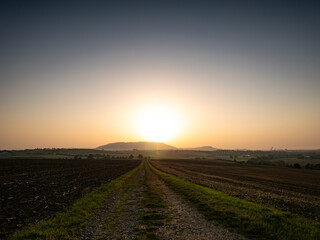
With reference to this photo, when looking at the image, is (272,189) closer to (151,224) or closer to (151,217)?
(151,217)

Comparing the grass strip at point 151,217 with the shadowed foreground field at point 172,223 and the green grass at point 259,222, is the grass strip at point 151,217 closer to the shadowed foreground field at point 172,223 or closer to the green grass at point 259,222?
the shadowed foreground field at point 172,223

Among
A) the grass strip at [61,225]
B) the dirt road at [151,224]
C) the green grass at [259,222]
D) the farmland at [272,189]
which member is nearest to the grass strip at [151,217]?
the dirt road at [151,224]

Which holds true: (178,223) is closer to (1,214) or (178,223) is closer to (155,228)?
(155,228)

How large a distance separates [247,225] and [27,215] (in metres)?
14.8

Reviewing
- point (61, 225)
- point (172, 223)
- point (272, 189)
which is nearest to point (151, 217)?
point (172, 223)

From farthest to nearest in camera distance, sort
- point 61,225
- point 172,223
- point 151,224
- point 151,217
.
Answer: point 151,217 < point 172,223 < point 151,224 < point 61,225

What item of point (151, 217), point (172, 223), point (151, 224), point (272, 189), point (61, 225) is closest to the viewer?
point (61, 225)

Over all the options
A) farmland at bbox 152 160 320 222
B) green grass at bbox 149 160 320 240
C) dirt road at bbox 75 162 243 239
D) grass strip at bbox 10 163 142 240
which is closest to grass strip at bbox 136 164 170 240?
dirt road at bbox 75 162 243 239

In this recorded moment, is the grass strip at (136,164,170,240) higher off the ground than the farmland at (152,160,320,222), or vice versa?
the grass strip at (136,164,170,240)

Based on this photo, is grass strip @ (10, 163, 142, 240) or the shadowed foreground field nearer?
grass strip @ (10, 163, 142, 240)

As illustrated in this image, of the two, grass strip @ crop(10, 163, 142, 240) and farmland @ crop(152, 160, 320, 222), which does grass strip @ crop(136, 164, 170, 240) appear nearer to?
grass strip @ crop(10, 163, 142, 240)

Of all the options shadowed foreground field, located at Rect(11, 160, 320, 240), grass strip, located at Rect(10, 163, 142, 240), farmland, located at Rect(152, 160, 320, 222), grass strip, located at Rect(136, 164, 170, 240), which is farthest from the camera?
farmland, located at Rect(152, 160, 320, 222)

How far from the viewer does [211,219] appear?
1305 cm

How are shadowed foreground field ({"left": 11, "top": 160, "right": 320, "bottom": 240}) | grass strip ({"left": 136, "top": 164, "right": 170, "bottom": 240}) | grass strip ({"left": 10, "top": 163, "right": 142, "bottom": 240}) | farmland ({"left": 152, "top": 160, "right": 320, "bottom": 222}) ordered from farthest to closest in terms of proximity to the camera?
farmland ({"left": 152, "top": 160, "right": 320, "bottom": 222})
grass strip ({"left": 136, "top": 164, "right": 170, "bottom": 240})
shadowed foreground field ({"left": 11, "top": 160, "right": 320, "bottom": 240})
grass strip ({"left": 10, "top": 163, "right": 142, "bottom": 240})
